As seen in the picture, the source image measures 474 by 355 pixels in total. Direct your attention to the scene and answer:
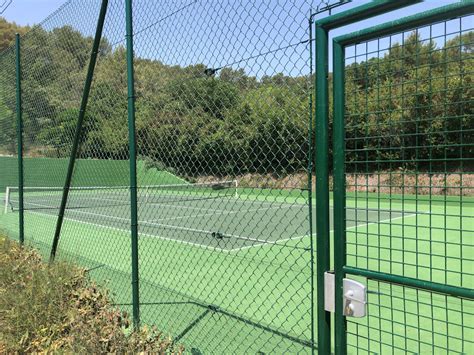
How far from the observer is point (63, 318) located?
3377 millimetres

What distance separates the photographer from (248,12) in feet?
8.60

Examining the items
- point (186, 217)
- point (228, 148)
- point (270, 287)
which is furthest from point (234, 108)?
point (186, 217)

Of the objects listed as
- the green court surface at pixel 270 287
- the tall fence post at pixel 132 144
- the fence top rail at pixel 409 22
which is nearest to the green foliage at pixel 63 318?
the tall fence post at pixel 132 144

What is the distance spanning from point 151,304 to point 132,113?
211 cm

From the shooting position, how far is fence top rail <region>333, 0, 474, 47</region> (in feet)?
4.65

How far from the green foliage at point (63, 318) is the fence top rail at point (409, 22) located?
2177 millimetres

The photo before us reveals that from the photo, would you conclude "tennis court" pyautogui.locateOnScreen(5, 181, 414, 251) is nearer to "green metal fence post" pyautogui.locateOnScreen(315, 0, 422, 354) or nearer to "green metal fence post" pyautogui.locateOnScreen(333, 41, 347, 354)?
"green metal fence post" pyautogui.locateOnScreen(315, 0, 422, 354)

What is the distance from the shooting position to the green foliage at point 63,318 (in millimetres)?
2818

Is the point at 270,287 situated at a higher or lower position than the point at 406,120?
lower

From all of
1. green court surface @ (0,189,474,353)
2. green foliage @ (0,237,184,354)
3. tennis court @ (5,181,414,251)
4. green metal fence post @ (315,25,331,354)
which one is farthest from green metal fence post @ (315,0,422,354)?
Result: tennis court @ (5,181,414,251)

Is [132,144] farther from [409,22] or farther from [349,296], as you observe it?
[409,22]

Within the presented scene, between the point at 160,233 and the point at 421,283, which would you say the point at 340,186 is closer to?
the point at 421,283

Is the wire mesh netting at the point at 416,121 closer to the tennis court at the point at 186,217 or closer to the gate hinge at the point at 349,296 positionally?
the gate hinge at the point at 349,296

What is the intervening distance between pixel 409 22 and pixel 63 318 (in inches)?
123
